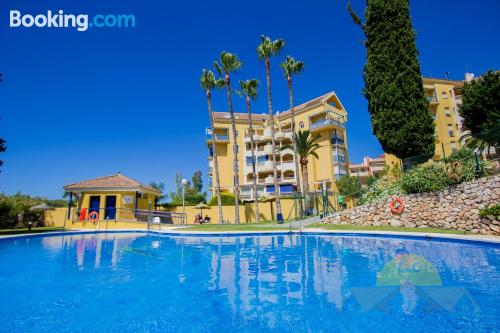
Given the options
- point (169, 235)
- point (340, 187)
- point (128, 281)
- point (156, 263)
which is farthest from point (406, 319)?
point (340, 187)

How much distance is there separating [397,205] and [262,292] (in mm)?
13476

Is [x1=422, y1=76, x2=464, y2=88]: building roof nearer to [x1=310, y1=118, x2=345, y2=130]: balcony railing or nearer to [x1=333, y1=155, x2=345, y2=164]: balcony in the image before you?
[x1=310, y1=118, x2=345, y2=130]: balcony railing

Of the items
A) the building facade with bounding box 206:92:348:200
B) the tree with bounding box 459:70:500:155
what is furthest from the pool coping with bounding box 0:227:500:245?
the building facade with bounding box 206:92:348:200

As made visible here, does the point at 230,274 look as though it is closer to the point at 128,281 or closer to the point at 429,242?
the point at 128,281

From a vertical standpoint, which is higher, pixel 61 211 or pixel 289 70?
pixel 289 70

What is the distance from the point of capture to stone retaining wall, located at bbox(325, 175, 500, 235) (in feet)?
40.8

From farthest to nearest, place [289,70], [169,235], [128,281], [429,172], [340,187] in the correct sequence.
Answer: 1. [340,187]
2. [289,70]
3. [169,235]
4. [429,172]
5. [128,281]

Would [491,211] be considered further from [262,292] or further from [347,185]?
[347,185]

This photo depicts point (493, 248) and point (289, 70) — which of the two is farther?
point (289, 70)

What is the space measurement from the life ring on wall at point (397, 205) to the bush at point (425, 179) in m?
0.75

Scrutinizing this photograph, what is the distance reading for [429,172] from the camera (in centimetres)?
1575

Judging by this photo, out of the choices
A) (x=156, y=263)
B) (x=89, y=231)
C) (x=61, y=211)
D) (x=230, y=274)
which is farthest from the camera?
(x=61, y=211)

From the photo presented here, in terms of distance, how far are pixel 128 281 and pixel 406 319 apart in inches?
253

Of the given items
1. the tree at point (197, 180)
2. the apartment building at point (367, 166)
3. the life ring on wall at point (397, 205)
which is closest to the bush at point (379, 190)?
the life ring on wall at point (397, 205)
